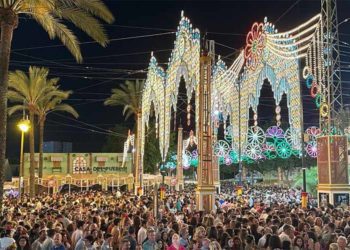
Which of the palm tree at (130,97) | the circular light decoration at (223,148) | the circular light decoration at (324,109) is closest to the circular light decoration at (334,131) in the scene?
Answer: the circular light decoration at (324,109)

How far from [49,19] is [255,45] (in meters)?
11.8

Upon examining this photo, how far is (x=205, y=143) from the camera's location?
2272 cm

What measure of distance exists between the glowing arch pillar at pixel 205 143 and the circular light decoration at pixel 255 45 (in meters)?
2.91

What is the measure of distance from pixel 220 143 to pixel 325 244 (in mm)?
30946

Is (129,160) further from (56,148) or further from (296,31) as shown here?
(296,31)

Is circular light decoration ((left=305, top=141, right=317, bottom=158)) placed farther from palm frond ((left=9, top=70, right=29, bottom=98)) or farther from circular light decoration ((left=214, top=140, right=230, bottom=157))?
palm frond ((left=9, top=70, right=29, bottom=98))

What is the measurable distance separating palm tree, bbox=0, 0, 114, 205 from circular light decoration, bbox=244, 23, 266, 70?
937 centimetres

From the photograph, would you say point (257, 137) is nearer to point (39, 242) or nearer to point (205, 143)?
point (205, 143)

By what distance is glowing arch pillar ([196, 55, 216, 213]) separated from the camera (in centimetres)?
2206

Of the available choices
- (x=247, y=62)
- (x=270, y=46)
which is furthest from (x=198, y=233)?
(x=247, y=62)

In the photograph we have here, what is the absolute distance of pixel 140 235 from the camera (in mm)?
11648

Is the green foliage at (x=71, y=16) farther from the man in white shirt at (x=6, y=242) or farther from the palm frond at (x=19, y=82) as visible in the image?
the palm frond at (x=19, y=82)

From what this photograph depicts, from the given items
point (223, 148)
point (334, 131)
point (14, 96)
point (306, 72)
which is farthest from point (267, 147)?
point (14, 96)

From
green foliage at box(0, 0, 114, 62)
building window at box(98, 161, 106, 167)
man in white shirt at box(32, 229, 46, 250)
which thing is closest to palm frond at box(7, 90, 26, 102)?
green foliage at box(0, 0, 114, 62)
